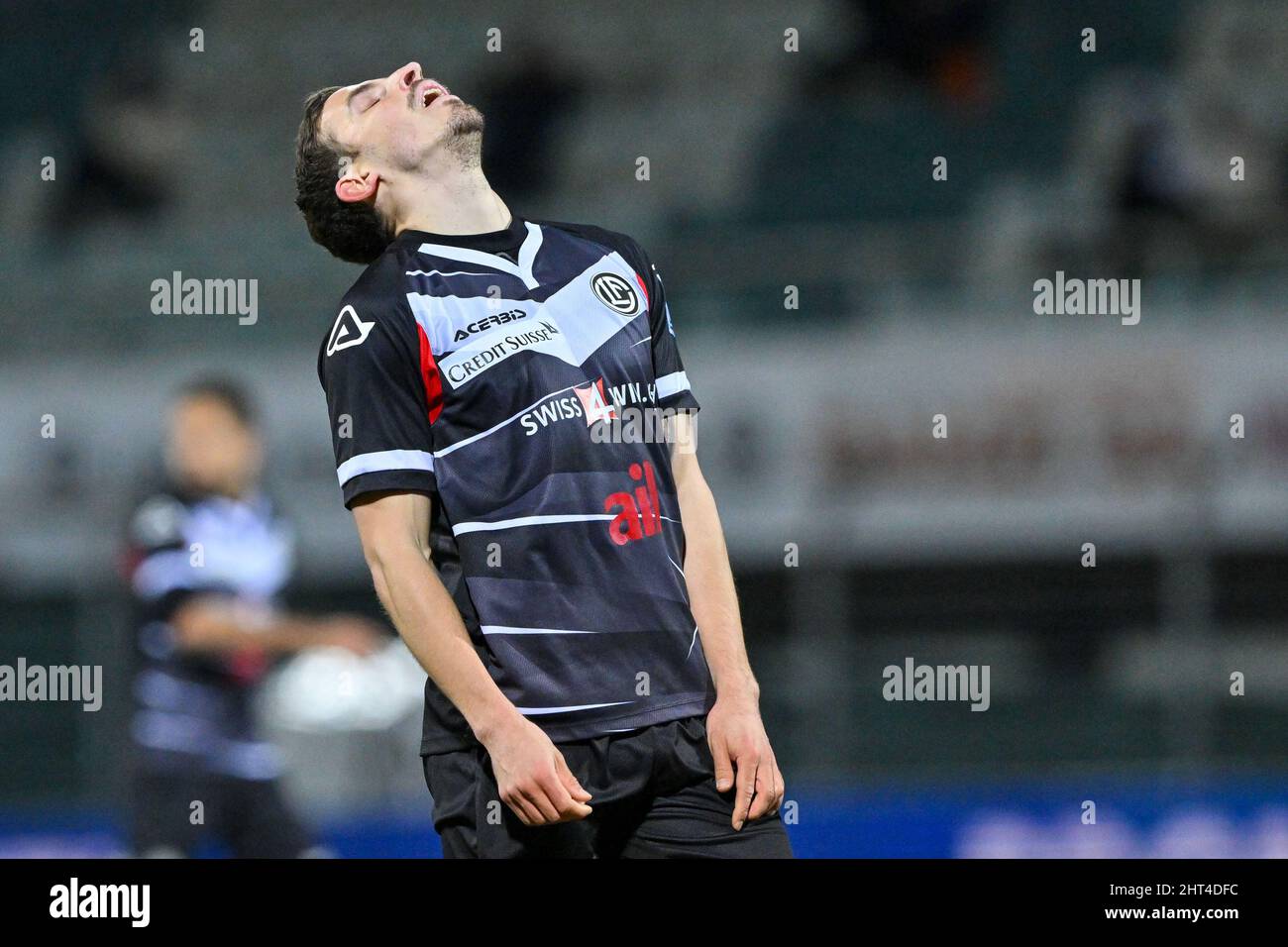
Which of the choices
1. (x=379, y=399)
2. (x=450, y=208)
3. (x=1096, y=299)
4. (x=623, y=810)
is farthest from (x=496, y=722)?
(x=1096, y=299)

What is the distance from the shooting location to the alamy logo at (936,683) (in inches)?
333

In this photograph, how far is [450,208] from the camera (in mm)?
3283

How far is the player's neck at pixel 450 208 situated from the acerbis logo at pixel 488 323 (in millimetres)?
227

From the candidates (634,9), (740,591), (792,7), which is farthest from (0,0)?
(740,591)

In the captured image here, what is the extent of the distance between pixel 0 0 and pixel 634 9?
4.99 metres

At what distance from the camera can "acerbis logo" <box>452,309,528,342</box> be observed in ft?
10.1

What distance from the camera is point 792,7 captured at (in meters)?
13.1
